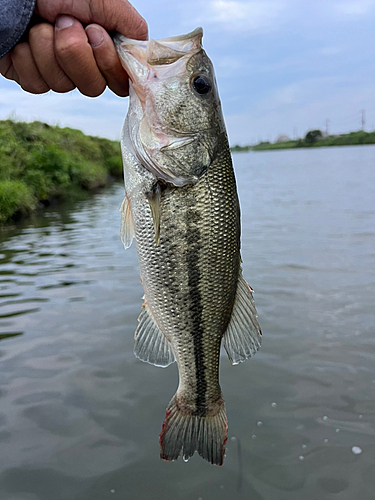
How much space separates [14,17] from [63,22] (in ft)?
0.74

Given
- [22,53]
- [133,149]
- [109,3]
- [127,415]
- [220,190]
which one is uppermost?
[109,3]

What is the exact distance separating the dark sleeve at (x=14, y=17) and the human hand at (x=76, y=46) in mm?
51

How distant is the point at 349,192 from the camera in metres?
22.2

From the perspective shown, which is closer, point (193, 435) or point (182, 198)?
point (182, 198)

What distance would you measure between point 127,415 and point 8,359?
2.03m

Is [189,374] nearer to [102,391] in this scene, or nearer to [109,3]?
[109,3]

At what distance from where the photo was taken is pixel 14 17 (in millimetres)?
1968

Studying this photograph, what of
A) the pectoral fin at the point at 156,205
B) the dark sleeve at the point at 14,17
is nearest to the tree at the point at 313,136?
the pectoral fin at the point at 156,205

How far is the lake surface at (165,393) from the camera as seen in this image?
11.6ft

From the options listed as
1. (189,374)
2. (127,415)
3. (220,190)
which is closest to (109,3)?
(220,190)

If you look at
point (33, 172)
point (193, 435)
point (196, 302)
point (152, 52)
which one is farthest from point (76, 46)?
point (33, 172)

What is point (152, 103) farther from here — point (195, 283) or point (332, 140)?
point (332, 140)

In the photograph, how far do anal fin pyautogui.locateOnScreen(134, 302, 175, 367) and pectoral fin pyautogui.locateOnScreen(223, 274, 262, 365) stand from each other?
0.40 m

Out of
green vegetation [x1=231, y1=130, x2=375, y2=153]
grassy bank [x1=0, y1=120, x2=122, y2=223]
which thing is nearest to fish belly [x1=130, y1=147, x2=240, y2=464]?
grassy bank [x1=0, y1=120, x2=122, y2=223]
